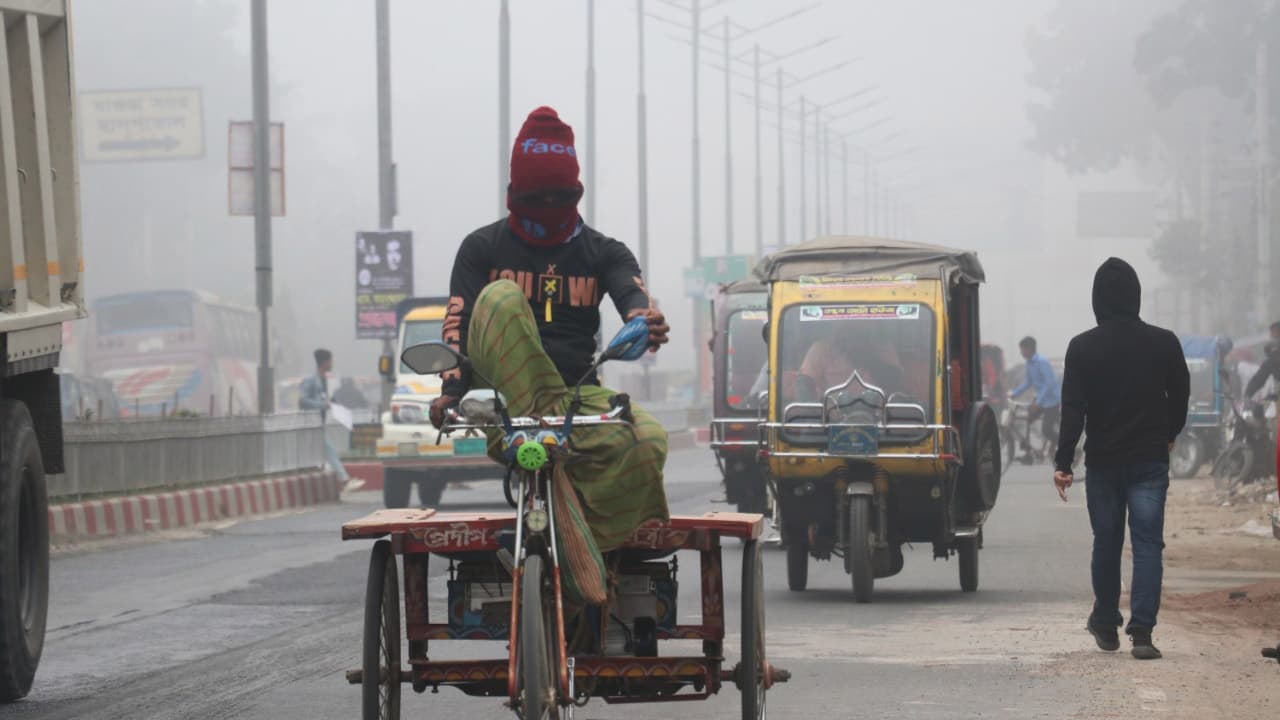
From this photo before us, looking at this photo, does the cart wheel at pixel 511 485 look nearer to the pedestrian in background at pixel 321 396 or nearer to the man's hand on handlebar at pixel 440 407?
the man's hand on handlebar at pixel 440 407

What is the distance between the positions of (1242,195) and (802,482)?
2743 inches

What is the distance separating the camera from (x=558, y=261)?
22.4ft

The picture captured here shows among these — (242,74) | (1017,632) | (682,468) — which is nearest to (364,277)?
(682,468)

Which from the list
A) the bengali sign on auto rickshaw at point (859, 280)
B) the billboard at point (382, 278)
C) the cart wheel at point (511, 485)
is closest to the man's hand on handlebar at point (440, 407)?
the cart wheel at point (511, 485)

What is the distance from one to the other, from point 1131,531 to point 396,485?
1636 centimetres

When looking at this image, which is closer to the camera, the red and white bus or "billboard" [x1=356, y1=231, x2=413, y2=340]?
"billboard" [x1=356, y1=231, x2=413, y2=340]

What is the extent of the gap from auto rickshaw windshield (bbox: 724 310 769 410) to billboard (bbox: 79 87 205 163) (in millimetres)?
44046

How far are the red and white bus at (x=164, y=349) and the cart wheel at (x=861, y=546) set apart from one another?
40.0 meters

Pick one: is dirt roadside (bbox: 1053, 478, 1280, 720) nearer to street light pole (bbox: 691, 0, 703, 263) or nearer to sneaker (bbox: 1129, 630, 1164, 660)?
sneaker (bbox: 1129, 630, 1164, 660)

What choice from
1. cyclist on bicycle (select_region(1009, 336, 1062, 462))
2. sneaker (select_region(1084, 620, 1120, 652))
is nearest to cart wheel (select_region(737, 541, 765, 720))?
sneaker (select_region(1084, 620, 1120, 652))

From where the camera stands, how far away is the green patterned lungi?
20.4ft

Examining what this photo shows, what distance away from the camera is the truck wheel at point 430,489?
1024 inches

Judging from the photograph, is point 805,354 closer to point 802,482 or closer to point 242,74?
point 802,482

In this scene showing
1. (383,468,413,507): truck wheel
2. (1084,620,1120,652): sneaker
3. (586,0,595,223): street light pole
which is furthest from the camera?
(586,0,595,223): street light pole
